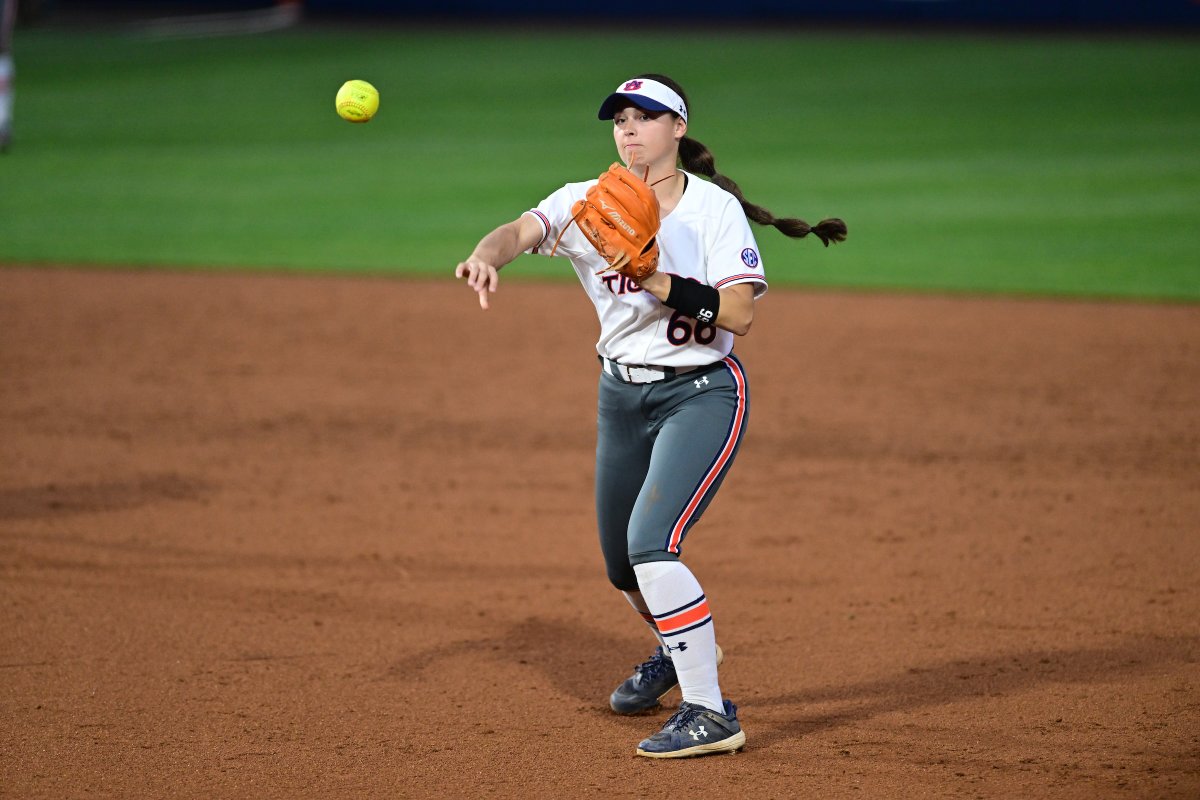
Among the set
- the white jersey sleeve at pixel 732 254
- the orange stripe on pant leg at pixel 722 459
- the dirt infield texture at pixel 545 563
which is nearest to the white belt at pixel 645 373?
the orange stripe on pant leg at pixel 722 459

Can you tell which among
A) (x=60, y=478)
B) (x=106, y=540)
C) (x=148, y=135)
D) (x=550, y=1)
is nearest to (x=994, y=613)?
(x=106, y=540)

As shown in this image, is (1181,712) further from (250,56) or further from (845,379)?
(250,56)

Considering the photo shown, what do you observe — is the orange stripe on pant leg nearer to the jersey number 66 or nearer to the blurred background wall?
the jersey number 66

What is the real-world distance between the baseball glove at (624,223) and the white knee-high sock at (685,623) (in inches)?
35.5

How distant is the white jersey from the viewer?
175 inches

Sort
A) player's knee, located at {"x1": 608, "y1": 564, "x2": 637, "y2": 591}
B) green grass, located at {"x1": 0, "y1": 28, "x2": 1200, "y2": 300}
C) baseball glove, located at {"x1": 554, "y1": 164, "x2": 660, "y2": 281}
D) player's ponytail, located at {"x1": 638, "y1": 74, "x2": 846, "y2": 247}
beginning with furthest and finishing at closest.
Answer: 1. green grass, located at {"x1": 0, "y1": 28, "x2": 1200, "y2": 300}
2. player's knee, located at {"x1": 608, "y1": 564, "x2": 637, "y2": 591}
3. player's ponytail, located at {"x1": 638, "y1": 74, "x2": 846, "y2": 247}
4. baseball glove, located at {"x1": 554, "y1": 164, "x2": 660, "y2": 281}

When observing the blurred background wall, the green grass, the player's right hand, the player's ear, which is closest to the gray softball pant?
the player's right hand

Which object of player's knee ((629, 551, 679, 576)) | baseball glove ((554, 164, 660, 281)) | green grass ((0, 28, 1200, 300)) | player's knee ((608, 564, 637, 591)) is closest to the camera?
baseball glove ((554, 164, 660, 281))

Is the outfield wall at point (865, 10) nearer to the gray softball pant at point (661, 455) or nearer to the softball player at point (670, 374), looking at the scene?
the softball player at point (670, 374)

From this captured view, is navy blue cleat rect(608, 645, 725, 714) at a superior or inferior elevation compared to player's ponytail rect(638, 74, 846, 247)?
inferior

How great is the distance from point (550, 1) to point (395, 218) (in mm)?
22285

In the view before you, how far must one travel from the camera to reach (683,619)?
4402mm

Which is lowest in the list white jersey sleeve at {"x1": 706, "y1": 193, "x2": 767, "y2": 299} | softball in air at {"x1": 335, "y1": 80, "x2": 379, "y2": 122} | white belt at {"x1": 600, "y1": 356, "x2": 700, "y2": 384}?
white belt at {"x1": 600, "y1": 356, "x2": 700, "y2": 384}

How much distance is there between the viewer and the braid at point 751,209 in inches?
182
